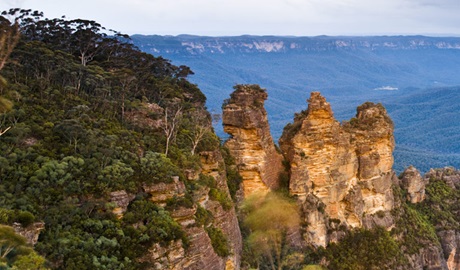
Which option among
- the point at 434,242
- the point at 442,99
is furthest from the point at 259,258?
the point at 442,99

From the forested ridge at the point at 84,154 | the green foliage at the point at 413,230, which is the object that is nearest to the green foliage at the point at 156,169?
the forested ridge at the point at 84,154

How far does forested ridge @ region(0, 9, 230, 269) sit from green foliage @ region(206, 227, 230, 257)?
2.48 meters

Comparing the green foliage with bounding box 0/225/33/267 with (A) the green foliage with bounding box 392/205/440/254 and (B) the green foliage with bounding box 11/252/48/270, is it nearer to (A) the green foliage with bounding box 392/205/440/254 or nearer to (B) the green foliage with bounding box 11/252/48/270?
(B) the green foliage with bounding box 11/252/48/270

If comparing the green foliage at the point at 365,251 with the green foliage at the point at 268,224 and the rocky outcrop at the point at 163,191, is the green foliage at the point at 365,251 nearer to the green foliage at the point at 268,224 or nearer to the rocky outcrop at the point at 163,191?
the green foliage at the point at 268,224

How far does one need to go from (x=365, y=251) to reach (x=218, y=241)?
14825 mm

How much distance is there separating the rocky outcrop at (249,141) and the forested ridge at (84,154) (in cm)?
202

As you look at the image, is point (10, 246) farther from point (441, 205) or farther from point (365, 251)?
point (441, 205)

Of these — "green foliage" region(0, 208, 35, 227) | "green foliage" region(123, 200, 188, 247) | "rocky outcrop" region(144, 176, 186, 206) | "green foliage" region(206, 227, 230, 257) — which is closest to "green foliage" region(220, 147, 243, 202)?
"green foliage" region(206, 227, 230, 257)

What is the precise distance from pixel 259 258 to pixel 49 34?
22.7m

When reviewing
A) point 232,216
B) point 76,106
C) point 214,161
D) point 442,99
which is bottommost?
point 442,99

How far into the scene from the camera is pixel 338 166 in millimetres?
35031

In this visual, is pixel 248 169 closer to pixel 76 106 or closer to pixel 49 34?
pixel 76 106

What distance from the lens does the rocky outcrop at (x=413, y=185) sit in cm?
4509

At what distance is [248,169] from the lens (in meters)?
32.2
